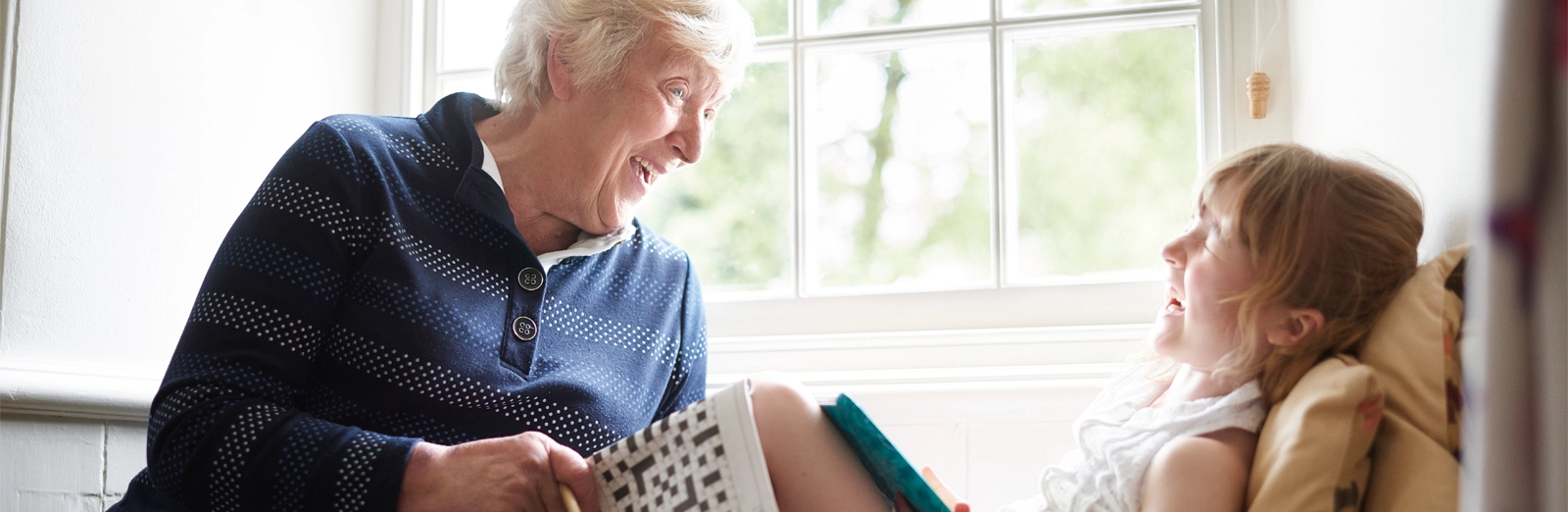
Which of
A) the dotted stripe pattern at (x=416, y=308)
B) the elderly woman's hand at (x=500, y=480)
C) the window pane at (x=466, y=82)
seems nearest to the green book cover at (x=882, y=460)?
the elderly woman's hand at (x=500, y=480)

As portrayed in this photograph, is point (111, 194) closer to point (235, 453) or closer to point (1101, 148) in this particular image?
point (235, 453)

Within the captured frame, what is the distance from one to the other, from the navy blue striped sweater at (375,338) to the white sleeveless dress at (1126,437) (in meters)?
0.57

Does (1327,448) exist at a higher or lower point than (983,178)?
lower

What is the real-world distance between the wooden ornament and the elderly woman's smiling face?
78 cm

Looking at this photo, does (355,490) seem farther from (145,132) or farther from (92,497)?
(145,132)

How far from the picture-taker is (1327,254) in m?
1.01

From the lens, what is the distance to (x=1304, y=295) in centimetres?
102

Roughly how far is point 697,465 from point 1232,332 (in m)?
0.53

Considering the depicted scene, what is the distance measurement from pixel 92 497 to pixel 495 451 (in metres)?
0.75

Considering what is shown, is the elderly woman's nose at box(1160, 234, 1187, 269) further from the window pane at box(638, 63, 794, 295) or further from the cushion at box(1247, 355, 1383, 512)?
the window pane at box(638, 63, 794, 295)

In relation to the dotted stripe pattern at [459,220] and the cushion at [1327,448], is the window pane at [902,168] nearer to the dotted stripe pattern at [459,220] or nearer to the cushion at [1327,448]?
the dotted stripe pattern at [459,220]

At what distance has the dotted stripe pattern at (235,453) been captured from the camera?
44.1 inches

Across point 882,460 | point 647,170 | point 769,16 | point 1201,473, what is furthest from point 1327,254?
point 769,16

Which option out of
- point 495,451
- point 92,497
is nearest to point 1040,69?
point 495,451
